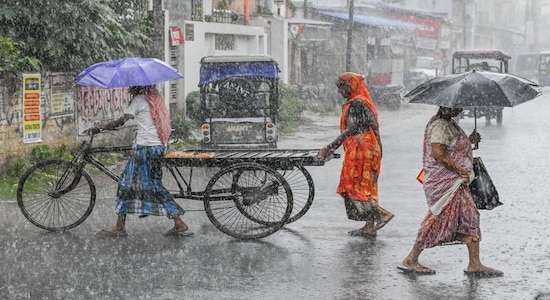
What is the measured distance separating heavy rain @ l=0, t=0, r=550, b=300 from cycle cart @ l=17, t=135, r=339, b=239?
2 centimetres

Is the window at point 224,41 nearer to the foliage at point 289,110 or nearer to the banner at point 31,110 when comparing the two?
the foliage at point 289,110

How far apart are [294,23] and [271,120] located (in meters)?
16.2

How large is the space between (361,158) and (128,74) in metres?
2.42

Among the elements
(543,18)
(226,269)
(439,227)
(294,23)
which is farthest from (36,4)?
(543,18)

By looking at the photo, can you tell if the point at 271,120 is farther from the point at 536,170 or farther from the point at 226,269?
A: the point at 226,269

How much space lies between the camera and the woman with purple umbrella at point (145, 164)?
832 centimetres

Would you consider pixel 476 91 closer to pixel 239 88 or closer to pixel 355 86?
pixel 355 86

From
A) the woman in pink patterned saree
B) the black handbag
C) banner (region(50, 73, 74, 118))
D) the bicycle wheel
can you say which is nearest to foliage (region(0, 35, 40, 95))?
banner (region(50, 73, 74, 118))

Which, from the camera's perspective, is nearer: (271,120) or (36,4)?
(36,4)

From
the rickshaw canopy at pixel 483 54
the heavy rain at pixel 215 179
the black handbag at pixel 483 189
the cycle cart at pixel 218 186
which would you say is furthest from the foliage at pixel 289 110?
the black handbag at pixel 483 189

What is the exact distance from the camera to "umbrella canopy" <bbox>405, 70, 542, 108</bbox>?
6629mm

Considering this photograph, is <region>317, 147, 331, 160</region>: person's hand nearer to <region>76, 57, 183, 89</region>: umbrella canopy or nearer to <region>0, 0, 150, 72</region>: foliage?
<region>76, 57, 183, 89</region>: umbrella canopy

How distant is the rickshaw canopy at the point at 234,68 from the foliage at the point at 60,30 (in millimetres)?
1904

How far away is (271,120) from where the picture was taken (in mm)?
15859
